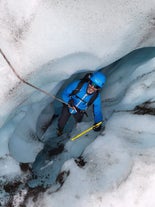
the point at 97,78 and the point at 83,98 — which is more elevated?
the point at 97,78

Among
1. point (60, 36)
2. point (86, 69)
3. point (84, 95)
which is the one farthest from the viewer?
point (84, 95)

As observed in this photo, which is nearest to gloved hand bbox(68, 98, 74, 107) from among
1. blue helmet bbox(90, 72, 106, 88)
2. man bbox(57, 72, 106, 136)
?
man bbox(57, 72, 106, 136)

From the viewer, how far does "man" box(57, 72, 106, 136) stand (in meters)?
3.38

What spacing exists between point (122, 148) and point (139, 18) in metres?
1.26

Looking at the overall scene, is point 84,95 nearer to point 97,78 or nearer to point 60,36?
point 97,78

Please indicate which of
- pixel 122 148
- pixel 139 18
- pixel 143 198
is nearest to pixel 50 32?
pixel 139 18

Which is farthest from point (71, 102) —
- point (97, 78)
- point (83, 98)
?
point (97, 78)

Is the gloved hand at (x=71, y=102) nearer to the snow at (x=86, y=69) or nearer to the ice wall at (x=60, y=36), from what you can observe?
the snow at (x=86, y=69)

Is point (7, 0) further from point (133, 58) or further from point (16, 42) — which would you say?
point (133, 58)

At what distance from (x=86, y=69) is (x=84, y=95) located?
0.45 m

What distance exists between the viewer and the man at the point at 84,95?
3385 mm

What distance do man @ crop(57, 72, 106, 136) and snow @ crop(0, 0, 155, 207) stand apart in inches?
7.1

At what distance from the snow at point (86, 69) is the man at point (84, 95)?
180 mm

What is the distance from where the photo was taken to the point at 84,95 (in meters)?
3.59
